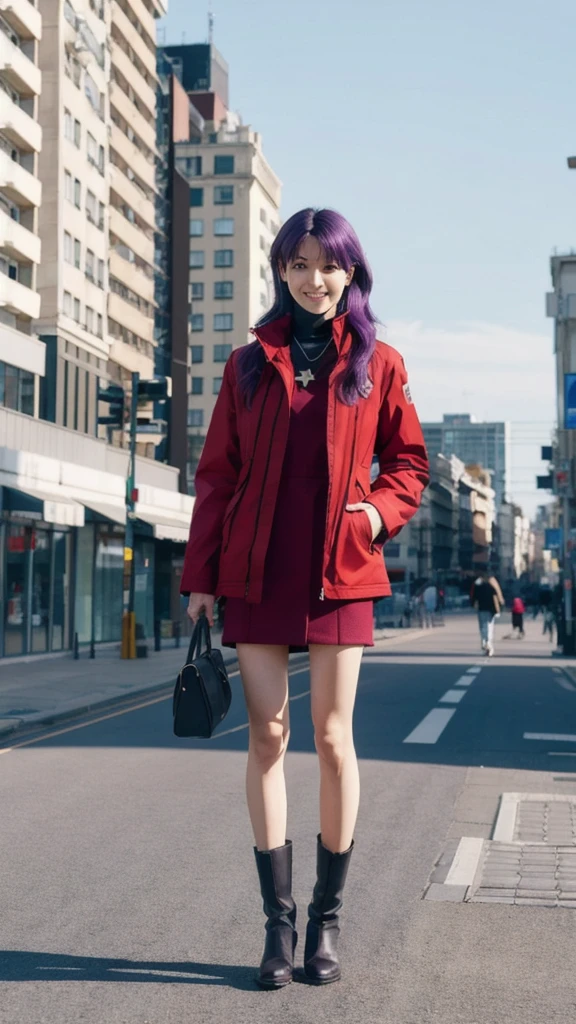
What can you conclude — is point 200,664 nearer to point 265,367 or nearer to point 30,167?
point 265,367

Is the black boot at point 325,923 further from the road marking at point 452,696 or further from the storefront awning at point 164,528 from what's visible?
the storefront awning at point 164,528

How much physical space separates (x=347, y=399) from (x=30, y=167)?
116ft

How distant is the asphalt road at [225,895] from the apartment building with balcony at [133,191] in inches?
1646

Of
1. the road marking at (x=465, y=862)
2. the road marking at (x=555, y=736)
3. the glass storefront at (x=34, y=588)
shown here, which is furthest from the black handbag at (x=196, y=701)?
the glass storefront at (x=34, y=588)

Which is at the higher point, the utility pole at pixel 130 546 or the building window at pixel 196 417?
the building window at pixel 196 417

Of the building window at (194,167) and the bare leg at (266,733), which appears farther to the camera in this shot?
the building window at (194,167)

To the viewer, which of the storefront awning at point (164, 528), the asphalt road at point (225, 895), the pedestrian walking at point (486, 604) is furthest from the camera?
the storefront awning at point (164, 528)

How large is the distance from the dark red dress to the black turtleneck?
157 mm

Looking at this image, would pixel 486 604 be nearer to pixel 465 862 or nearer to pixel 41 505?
pixel 41 505

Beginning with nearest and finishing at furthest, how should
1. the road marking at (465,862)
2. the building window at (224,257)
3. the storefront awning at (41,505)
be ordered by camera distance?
the road marking at (465,862) → the storefront awning at (41,505) → the building window at (224,257)

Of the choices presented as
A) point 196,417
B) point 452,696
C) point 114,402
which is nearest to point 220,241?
point 196,417

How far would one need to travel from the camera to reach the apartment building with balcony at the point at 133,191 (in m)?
52.1

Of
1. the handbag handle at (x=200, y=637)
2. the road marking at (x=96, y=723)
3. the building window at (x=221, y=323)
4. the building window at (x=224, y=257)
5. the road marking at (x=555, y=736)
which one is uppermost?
the building window at (x=224, y=257)

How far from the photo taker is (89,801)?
8586 millimetres
